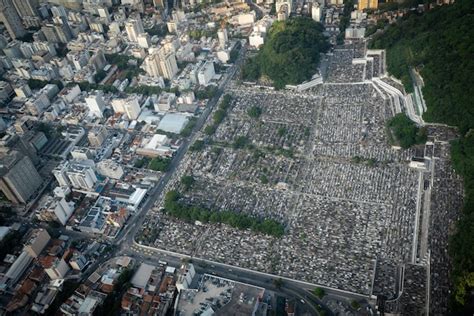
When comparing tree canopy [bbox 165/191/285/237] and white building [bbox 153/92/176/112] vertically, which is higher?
white building [bbox 153/92/176/112]

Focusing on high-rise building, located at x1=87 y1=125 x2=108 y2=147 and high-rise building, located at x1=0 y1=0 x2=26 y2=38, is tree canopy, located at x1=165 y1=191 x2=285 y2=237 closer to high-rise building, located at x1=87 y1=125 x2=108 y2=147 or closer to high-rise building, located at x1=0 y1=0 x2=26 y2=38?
high-rise building, located at x1=87 y1=125 x2=108 y2=147

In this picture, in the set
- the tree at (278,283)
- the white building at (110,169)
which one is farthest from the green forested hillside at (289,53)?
the tree at (278,283)

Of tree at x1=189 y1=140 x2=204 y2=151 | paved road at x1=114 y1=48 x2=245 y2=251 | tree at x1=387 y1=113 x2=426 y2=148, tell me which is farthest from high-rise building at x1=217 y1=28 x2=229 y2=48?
tree at x1=387 y1=113 x2=426 y2=148

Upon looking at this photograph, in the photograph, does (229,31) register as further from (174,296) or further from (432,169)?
Answer: (174,296)

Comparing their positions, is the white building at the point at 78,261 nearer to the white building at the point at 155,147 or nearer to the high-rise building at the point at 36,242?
the high-rise building at the point at 36,242

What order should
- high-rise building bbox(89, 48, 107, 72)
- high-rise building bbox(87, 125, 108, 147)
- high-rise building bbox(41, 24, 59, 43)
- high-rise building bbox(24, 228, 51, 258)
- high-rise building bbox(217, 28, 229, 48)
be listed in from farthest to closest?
high-rise building bbox(41, 24, 59, 43)
high-rise building bbox(217, 28, 229, 48)
high-rise building bbox(89, 48, 107, 72)
high-rise building bbox(87, 125, 108, 147)
high-rise building bbox(24, 228, 51, 258)
